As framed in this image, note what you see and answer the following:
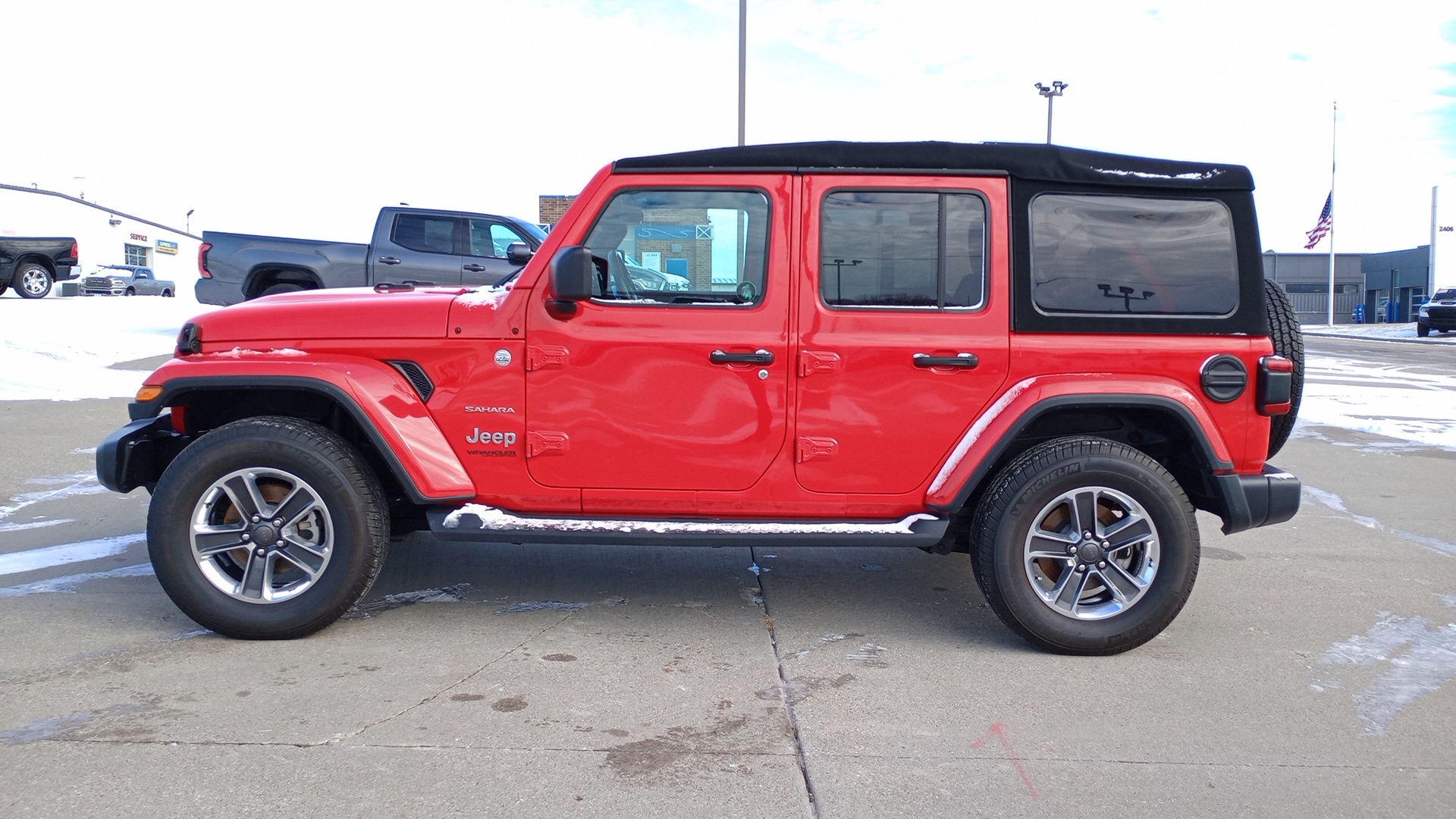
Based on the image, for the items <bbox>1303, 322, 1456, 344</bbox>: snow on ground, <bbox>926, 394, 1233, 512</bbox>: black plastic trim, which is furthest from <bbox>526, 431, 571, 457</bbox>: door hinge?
<bbox>1303, 322, 1456, 344</bbox>: snow on ground

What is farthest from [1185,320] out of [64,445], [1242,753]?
[64,445]

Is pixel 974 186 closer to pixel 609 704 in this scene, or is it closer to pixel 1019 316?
pixel 1019 316

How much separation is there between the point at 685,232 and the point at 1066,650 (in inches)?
86.8

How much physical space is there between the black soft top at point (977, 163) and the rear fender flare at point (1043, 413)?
80 centimetres

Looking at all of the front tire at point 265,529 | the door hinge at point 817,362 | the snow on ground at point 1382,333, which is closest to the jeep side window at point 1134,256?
the door hinge at point 817,362

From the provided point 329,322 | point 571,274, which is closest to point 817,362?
point 571,274

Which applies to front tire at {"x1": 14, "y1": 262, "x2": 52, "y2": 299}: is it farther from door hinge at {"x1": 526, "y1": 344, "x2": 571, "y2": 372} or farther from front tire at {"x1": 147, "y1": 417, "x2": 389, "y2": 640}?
door hinge at {"x1": 526, "y1": 344, "x2": 571, "y2": 372}

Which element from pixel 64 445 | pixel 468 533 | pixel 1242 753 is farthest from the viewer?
pixel 64 445

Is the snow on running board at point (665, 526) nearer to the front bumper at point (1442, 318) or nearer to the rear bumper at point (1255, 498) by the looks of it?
the rear bumper at point (1255, 498)

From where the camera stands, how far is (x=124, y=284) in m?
36.9

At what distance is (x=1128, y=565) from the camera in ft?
13.2

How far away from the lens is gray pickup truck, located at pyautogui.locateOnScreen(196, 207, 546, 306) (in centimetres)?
1125

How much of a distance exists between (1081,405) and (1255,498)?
0.79 meters

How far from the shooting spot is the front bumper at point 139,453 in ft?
13.4
